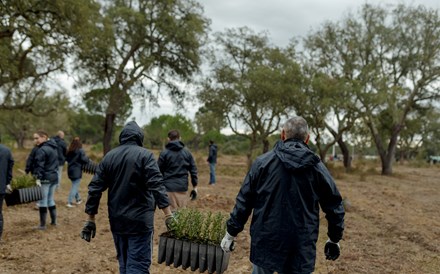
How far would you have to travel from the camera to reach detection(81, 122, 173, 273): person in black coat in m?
4.04

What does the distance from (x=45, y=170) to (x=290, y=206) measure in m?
5.87

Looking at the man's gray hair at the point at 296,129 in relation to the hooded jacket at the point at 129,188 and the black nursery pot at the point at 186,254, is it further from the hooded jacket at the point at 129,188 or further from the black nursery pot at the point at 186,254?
the black nursery pot at the point at 186,254

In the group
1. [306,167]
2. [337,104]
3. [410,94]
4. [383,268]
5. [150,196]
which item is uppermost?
[410,94]

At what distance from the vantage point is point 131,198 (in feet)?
13.4

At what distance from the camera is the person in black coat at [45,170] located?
294 inches

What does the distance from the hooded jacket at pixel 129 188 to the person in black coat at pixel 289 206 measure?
3.92 ft

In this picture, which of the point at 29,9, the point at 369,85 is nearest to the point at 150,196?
the point at 29,9

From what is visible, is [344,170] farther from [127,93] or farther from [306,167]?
[306,167]

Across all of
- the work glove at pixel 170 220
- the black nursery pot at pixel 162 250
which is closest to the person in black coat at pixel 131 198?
the work glove at pixel 170 220

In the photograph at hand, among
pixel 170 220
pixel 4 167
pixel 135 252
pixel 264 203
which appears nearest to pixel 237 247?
pixel 170 220

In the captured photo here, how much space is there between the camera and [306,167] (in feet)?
10.2

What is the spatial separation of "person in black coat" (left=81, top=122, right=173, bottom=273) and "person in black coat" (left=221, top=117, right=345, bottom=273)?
1.23 meters

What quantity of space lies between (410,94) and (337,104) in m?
10.5

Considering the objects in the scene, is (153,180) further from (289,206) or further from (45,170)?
(45,170)
